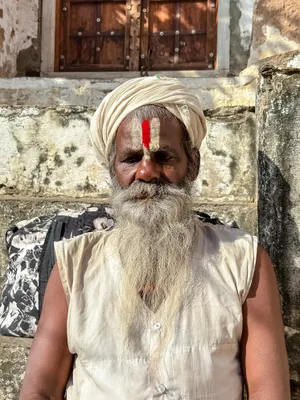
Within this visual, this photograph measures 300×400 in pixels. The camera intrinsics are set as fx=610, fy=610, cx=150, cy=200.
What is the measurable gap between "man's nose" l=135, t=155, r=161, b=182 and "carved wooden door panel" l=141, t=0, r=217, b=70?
10.2ft

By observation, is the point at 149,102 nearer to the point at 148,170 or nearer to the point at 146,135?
the point at 146,135

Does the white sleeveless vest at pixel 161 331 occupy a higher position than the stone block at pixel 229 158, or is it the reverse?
the stone block at pixel 229 158

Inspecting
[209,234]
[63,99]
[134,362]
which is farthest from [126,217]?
[63,99]

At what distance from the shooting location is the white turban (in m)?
2.09

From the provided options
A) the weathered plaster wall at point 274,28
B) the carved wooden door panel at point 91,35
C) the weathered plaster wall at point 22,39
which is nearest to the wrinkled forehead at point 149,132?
the weathered plaster wall at point 274,28

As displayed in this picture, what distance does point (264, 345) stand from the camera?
1.84 metres

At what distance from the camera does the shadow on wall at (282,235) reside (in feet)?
7.59

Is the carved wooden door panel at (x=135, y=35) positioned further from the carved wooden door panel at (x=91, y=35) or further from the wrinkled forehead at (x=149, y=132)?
the wrinkled forehead at (x=149, y=132)

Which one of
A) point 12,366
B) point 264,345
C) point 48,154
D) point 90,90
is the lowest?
point 12,366

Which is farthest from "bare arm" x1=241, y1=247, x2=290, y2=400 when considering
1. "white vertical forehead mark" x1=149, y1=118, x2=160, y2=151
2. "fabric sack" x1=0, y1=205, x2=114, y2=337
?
"fabric sack" x1=0, y1=205, x2=114, y2=337

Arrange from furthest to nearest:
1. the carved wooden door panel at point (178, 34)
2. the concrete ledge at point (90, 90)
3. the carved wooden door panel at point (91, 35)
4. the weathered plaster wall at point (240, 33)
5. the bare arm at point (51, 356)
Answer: the carved wooden door panel at point (91, 35)
the carved wooden door panel at point (178, 34)
the weathered plaster wall at point (240, 33)
the concrete ledge at point (90, 90)
the bare arm at point (51, 356)

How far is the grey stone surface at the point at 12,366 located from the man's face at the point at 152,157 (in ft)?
3.55

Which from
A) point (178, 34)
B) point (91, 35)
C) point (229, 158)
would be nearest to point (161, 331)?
point (229, 158)

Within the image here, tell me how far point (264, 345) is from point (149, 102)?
0.88 meters
